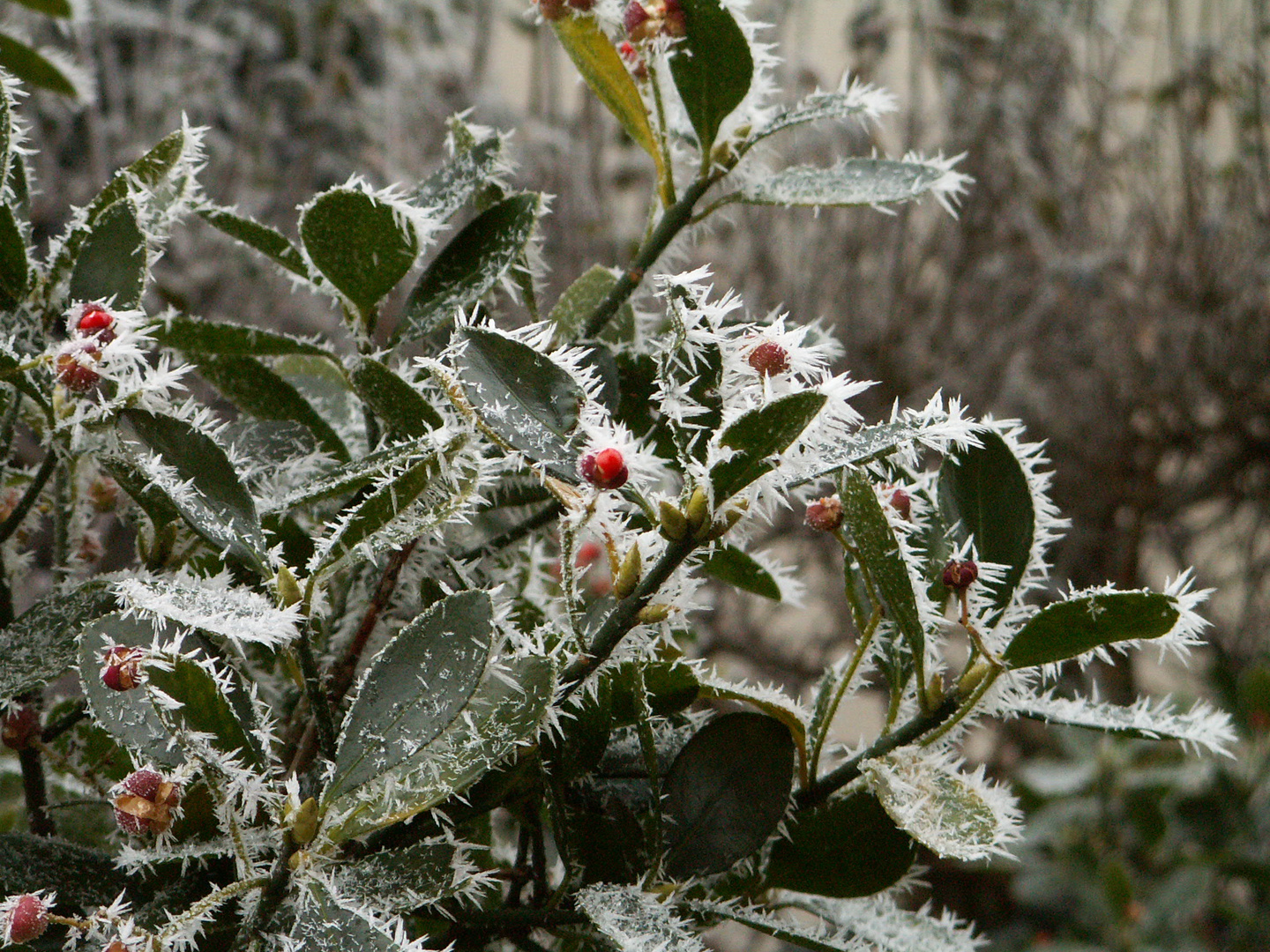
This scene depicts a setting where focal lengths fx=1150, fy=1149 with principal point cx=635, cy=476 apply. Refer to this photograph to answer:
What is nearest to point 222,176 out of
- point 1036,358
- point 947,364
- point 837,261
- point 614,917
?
point 837,261

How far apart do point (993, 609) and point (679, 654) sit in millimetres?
130

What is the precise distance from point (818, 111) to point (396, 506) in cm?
25

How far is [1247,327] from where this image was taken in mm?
2215

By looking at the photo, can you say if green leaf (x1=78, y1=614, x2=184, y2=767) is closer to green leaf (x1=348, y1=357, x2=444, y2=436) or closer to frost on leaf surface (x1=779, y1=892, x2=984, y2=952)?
green leaf (x1=348, y1=357, x2=444, y2=436)

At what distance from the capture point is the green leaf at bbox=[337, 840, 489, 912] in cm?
35

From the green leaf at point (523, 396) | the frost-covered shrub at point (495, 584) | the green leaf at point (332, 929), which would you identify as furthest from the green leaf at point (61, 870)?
the green leaf at point (523, 396)

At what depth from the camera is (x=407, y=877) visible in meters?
0.36

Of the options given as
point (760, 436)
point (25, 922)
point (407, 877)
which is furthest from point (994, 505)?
point (25, 922)

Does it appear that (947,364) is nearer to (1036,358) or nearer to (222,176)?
(1036,358)

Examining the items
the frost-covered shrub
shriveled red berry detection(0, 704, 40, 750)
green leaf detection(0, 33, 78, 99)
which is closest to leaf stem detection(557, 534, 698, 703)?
the frost-covered shrub

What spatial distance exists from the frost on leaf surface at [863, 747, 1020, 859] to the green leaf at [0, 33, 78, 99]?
0.58 metres

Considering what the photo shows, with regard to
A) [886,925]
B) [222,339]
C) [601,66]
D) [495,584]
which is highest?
[601,66]

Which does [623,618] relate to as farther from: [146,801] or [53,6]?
[53,6]

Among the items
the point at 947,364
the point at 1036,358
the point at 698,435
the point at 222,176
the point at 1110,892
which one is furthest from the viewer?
the point at 1036,358
